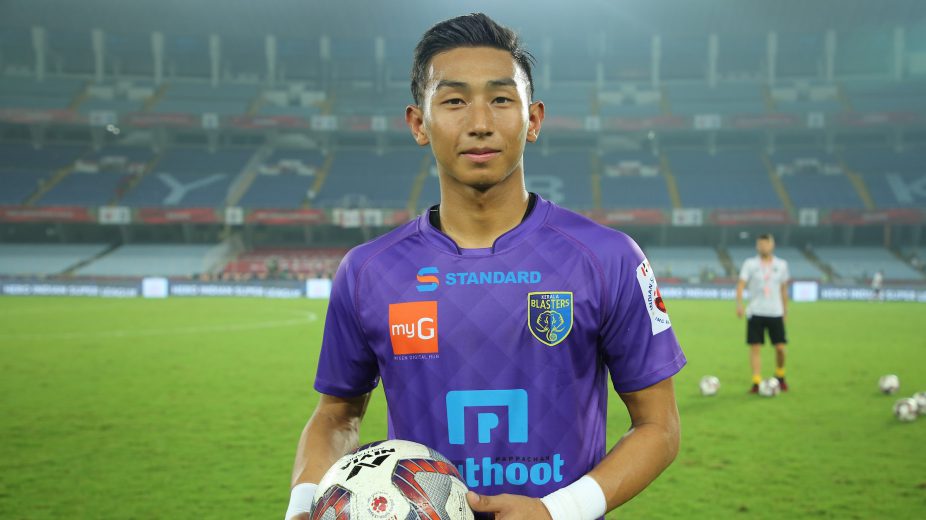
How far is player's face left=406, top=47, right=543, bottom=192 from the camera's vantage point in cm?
221

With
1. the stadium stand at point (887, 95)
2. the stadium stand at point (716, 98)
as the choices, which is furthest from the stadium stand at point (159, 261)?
the stadium stand at point (887, 95)

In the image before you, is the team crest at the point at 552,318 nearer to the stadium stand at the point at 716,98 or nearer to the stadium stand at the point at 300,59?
the stadium stand at the point at 716,98

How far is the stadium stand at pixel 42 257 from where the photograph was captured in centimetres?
4106

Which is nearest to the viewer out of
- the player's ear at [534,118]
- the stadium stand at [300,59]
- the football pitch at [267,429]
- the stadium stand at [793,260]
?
the player's ear at [534,118]

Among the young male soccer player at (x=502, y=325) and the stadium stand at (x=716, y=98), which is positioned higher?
the stadium stand at (x=716, y=98)

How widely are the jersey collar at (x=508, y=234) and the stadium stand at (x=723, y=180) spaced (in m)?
45.4

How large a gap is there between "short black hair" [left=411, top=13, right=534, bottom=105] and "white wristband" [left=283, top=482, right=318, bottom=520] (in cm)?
124

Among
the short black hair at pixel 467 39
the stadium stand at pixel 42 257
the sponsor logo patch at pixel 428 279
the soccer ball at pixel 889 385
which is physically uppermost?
the short black hair at pixel 467 39

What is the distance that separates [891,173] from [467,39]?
52059mm

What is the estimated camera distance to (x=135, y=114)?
A: 4797 centimetres

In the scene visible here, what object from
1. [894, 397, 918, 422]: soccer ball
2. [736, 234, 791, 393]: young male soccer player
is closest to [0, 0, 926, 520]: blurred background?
[736, 234, 791, 393]: young male soccer player

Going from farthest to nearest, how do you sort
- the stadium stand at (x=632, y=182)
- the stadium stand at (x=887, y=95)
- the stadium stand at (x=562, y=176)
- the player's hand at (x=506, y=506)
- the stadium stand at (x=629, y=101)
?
the stadium stand at (x=629, y=101)
the stadium stand at (x=887, y=95)
the stadium stand at (x=562, y=176)
the stadium stand at (x=632, y=182)
the player's hand at (x=506, y=506)

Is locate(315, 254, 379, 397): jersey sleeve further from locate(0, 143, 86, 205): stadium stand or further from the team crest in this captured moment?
locate(0, 143, 86, 205): stadium stand

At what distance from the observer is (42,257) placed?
4272cm
